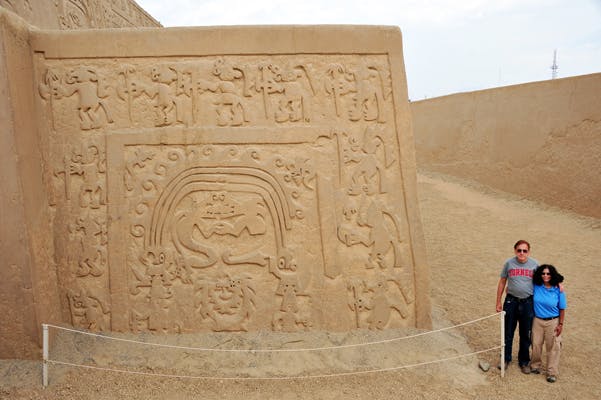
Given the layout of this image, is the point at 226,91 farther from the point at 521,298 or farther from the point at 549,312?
the point at 549,312

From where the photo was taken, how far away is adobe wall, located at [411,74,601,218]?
316 inches

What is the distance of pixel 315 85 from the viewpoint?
4277 mm

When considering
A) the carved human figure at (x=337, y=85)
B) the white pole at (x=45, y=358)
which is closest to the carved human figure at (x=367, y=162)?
the carved human figure at (x=337, y=85)

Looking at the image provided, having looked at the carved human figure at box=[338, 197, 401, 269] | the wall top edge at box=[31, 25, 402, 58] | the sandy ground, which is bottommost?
the sandy ground

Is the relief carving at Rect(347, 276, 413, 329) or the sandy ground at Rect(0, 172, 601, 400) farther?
the relief carving at Rect(347, 276, 413, 329)

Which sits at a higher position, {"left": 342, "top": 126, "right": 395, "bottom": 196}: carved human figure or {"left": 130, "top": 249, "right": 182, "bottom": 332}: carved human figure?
{"left": 342, "top": 126, "right": 395, "bottom": 196}: carved human figure

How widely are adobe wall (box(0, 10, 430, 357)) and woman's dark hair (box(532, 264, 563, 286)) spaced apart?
95cm

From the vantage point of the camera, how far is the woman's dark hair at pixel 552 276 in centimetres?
373

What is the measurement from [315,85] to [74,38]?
7.39 feet

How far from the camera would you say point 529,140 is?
8938 mm

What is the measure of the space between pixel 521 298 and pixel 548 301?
0.22 metres

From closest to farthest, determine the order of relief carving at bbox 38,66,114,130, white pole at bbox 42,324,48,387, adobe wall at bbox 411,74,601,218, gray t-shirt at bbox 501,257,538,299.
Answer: white pole at bbox 42,324,48,387 → gray t-shirt at bbox 501,257,538,299 → relief carving at bbox 38,66,114,130 → adobe wall at bbox 411,74,601,218

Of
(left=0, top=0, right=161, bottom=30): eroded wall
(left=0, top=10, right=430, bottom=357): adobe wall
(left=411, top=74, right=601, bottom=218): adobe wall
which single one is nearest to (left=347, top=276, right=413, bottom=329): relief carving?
(left=0, top=10, right=430, bottom=357): adobe wall

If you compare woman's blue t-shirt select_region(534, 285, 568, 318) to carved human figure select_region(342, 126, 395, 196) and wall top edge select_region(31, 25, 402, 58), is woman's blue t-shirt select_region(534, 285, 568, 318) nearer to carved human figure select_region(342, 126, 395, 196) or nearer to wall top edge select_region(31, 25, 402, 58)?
carved human figure select_region(342, 126, 395, 196)
